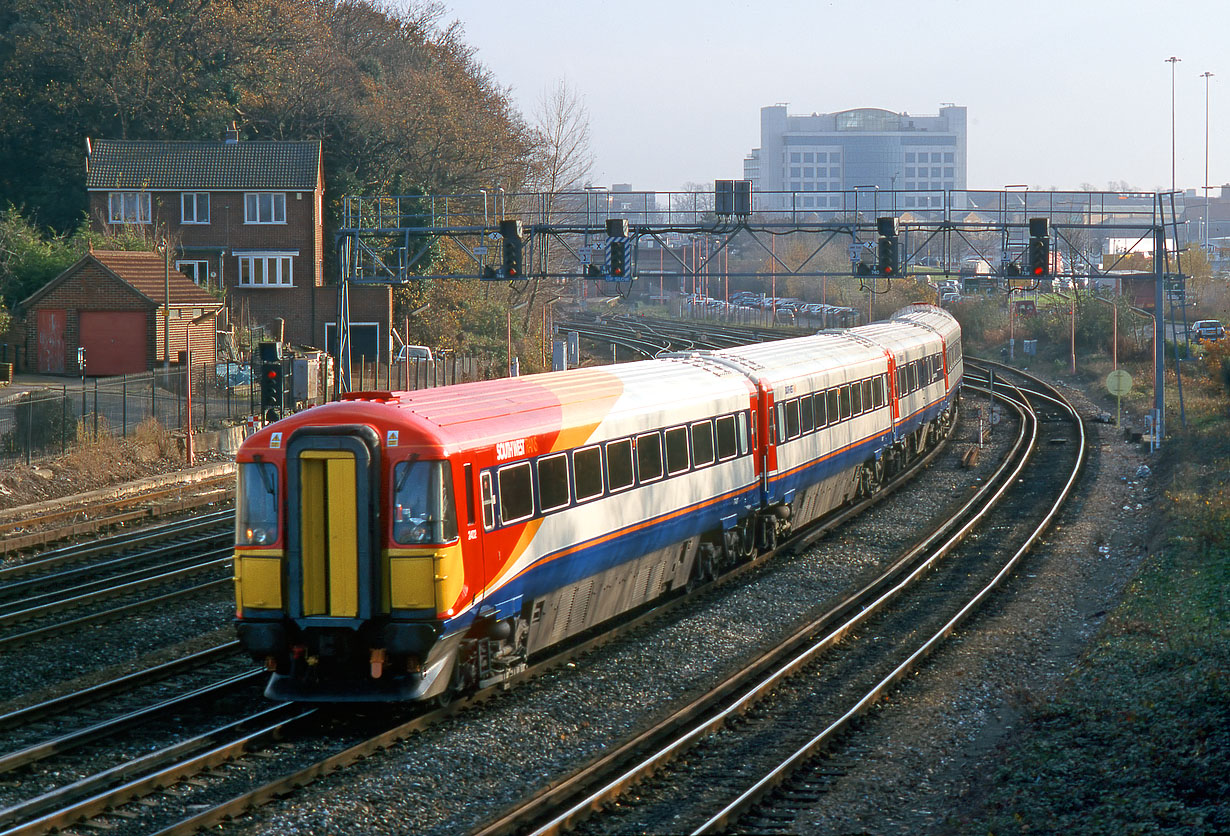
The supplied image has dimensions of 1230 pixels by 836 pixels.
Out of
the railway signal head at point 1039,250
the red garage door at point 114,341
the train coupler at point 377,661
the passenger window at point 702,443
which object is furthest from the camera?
the red garage door at point 114,341

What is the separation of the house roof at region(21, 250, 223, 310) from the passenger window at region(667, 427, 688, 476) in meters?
27.8

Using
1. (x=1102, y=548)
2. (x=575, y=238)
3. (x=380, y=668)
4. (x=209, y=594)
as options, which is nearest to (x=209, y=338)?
(x=209, y=594)

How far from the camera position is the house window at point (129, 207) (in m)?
49.0

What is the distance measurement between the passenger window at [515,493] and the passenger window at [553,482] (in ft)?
0.83

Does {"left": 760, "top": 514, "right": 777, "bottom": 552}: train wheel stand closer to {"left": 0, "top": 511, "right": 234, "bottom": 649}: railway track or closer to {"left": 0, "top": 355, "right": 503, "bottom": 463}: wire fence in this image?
A: {"left": 0, "top": 355, "right": 503, "bottom": 463}: wire fence

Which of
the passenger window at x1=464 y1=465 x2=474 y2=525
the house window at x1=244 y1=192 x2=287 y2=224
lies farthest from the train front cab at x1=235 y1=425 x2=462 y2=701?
the house window at x1=244 y1=192 x2=287 y2=224

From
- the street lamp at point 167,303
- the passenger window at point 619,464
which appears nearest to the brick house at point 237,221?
the street lamp at point 167,303

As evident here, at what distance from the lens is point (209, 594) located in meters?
17.2

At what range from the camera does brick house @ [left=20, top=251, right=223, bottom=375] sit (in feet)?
132

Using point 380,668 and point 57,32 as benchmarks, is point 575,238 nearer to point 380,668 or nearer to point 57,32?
point 57,32

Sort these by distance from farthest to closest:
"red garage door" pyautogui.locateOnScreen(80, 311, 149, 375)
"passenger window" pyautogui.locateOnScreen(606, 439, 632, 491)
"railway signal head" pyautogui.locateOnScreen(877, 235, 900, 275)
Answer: "red garage door" pyautogui.locateOnScreen(80, 311, 149, 375) → "railway signal head" pyautogui.locateOnScreen(877, 235, 900, 275) → "passenger window" pyautogui.locateOnScreen(606, 439, 632, 491)

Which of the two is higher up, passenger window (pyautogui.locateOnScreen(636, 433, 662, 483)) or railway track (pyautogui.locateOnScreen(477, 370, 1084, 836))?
passenger window (pyautogui.locateOnScreen(636, 433, 662, 483))

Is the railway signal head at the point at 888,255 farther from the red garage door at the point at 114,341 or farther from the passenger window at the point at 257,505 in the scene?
the red garage door at the point at 114,341

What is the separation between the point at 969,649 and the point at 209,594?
10.1 meters
